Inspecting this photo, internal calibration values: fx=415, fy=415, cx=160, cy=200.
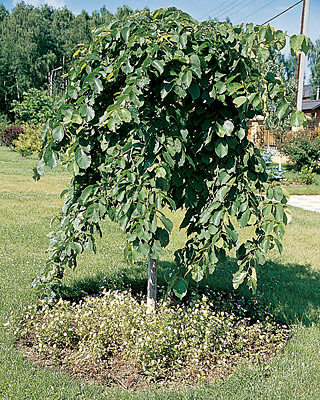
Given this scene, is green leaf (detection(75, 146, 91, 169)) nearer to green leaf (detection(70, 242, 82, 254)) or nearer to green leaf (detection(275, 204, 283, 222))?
green leaf (detection(70, 242, 82, 254))

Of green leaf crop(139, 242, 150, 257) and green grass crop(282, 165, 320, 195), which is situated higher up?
green leaf crop(139, 242, 150, 257)

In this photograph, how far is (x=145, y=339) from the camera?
8.71ft

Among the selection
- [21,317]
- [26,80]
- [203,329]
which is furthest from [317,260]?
[26,80]

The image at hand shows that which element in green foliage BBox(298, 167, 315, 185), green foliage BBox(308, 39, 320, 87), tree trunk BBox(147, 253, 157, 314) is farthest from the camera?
green foliage BBox(308, 39, 320, 87)

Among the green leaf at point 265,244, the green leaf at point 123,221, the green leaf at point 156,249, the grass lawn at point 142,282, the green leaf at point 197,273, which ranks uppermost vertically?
the green leaf at point 123,221

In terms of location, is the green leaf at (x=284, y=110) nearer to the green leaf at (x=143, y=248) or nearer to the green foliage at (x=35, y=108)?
the green leaf at (x=143, y=248)

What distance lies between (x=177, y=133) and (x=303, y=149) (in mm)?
12522

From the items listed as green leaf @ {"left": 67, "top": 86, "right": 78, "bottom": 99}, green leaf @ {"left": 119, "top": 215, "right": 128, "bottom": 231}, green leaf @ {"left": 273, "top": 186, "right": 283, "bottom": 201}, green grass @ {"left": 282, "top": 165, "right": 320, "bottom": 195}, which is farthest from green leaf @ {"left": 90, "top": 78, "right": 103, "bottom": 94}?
green grass @ {"left": 282, "top": 165, "right": 320, "bottom": 195}

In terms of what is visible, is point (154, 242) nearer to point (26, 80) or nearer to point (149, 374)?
point (149, 374)

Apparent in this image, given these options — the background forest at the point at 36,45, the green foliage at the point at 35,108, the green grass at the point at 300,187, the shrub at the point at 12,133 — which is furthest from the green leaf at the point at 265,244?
the background forest at the point at 36,45

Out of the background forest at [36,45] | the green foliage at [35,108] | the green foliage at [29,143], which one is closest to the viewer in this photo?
the green foliage at [29,143]

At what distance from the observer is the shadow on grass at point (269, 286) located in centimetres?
354

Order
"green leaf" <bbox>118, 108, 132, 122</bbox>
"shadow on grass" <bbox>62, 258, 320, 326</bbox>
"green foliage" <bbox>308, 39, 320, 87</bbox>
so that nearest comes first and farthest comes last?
1. "green leaf" <bbox>118, 108, 132, 122</bbox>
2. "shadow on grass" <bbox>62, 258, 320, 326</bbox>
3. "green foliage" <bbox>308, 39, 320, 87</bbox>

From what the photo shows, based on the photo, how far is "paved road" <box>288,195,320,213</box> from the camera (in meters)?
9.12
